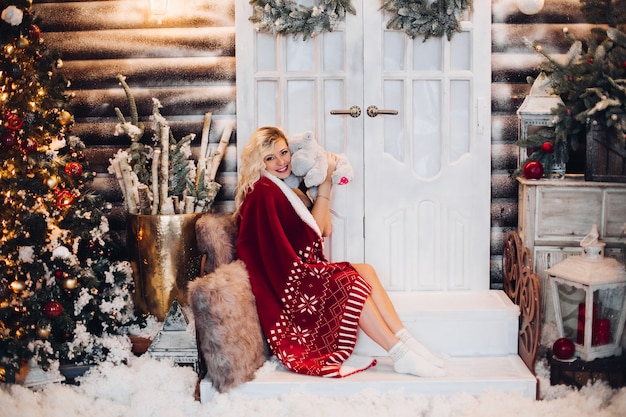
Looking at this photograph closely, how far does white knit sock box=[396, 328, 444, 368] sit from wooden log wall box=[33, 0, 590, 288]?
→ 1109mm

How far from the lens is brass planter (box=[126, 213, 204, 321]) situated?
435cm

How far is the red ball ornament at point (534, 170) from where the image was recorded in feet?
13.8

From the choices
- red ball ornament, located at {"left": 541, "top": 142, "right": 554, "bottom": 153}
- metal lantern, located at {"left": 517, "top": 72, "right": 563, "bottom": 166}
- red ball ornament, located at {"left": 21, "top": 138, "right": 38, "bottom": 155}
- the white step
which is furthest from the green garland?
the white step

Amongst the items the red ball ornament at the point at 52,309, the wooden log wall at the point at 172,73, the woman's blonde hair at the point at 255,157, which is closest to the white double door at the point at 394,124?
the wooden log wall at the point at 172,73

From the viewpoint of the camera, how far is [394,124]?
4625mm

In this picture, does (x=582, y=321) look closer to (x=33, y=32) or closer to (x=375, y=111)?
(x=375, y=111)

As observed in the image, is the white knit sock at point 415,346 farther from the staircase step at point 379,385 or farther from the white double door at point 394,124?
the white double door at point 394,124

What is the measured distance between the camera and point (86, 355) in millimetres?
4070

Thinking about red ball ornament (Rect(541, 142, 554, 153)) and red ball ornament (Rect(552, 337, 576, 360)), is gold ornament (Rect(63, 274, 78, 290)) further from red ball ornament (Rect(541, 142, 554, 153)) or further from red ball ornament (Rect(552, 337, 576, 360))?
red ball ornament (Rect(541, 142, 554, 153))

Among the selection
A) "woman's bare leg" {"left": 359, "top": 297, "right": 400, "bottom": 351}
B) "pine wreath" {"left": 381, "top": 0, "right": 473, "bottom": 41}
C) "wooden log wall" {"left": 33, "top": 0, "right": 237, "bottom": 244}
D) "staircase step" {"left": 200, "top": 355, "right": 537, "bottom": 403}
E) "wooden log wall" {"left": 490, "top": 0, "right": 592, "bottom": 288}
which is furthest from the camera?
"wooden log wall" {"left": 33, "top": 0, "right": 237, "bottom": 244}

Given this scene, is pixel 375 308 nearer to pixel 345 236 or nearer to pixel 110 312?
pixel 345 236

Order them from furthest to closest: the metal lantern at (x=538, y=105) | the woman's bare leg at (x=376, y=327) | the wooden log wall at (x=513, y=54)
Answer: the wooden log wall at (x=513, y=54) → the metal lantern at (x=538, y=105) → the woman's bare leg at (x=376, y=327)

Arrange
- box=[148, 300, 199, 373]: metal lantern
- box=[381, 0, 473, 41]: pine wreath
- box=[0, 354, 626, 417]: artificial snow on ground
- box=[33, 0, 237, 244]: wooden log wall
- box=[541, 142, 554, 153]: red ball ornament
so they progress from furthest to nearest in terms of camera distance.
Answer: box=[33, 0, 237, 244]: wooden log wall
box=[381, 0, 473, 41]: pine wreath
box=[541, 142, 554, 153]: red ball ornament
box=[148, 300, 199, 373]: metal lantern
box=[0, 354, 626, 417]: artificial snow on ground

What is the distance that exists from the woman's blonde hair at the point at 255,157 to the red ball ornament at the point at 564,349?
1829mm
